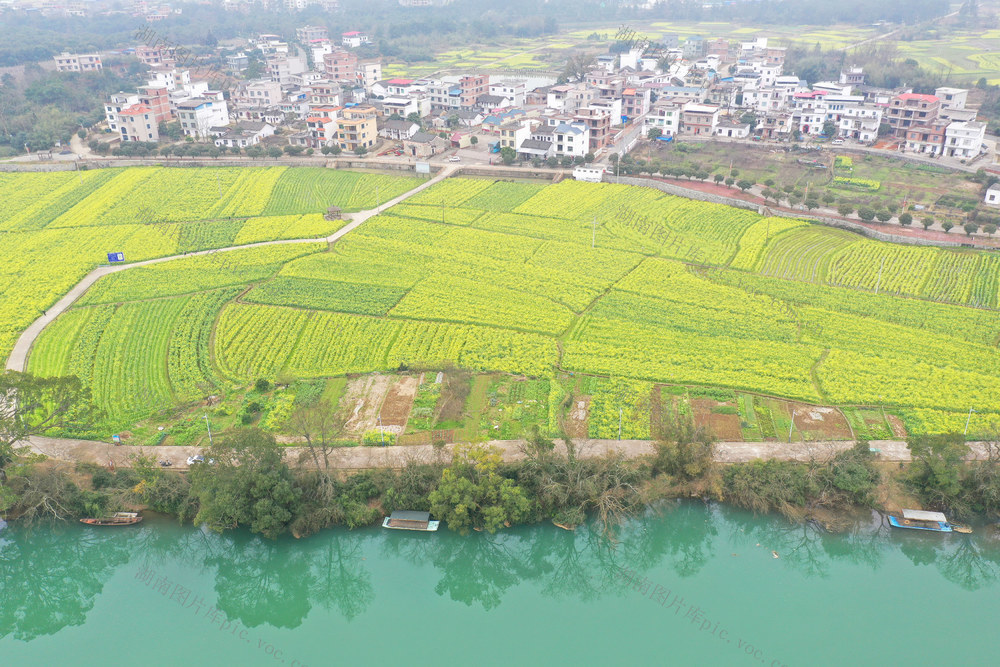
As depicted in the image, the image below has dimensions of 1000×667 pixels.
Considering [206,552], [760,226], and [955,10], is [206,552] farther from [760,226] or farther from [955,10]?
[955,10]

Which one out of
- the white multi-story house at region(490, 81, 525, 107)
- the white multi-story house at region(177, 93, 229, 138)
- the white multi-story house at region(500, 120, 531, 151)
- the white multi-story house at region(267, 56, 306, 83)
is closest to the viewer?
the white multi-story house at region(500, 120, 531, 151)

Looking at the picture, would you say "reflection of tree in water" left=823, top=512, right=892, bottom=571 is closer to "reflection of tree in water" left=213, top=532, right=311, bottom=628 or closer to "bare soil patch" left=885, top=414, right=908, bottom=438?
"bare soil patch" left=885, top=414, right=908, bottom=438

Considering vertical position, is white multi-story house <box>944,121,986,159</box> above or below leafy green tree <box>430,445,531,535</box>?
above

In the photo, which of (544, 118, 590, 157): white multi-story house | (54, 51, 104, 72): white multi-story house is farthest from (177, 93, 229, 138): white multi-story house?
(54, 51, 104, 72): white multi-story house

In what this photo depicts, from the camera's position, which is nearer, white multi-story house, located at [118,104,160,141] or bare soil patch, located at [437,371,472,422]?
bare soil patch, located at [437,371,472,422]

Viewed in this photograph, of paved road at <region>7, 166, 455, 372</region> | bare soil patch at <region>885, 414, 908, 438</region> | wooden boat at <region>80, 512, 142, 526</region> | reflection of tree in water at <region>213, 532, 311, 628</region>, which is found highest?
paved road at <region>7, 166, 455, 372</region>

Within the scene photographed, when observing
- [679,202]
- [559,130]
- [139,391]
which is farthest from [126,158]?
[679,202]

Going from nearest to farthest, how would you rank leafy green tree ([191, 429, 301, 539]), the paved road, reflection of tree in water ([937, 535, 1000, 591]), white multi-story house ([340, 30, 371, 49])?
leafy green tree ([191, 429, 301, 539]) < reflection of tree in water ([937, 535, 1000, 591]) < the paved road < white multi-story house ([340, 30, 371, 49])
